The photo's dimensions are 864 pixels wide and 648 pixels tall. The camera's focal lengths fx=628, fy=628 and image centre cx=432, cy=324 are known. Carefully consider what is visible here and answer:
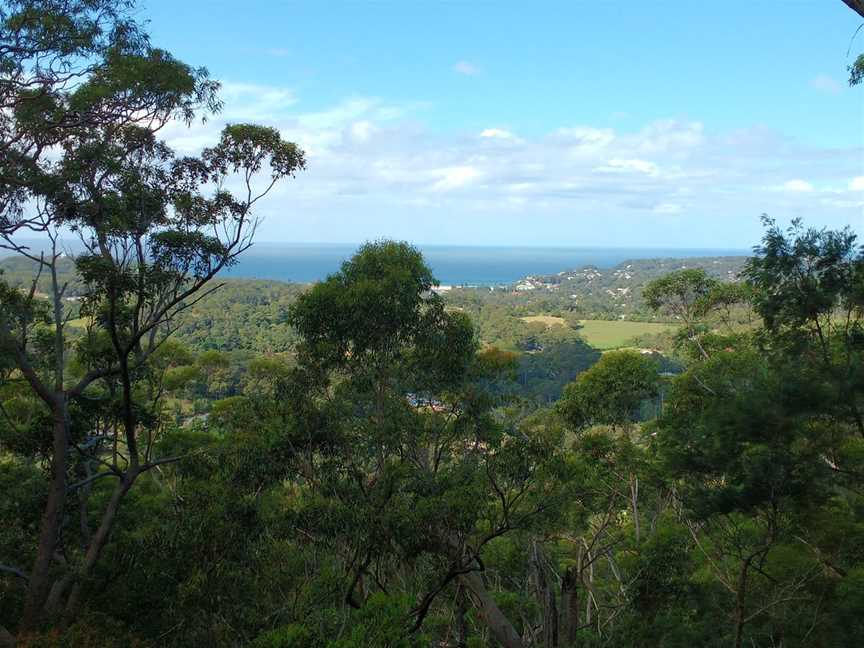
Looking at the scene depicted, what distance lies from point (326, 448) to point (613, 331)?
53.3 meters

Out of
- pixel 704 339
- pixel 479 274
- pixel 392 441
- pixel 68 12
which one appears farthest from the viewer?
pixel 479 274

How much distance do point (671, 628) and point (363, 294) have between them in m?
4.71

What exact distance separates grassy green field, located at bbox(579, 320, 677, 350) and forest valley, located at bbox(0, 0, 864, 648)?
3936cm

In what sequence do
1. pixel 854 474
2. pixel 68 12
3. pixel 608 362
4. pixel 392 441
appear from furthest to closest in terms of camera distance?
1. pixel 608 362
2. pixel 392 441
3. pixel 68 12
4. pixel 854 474

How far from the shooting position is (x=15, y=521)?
6324mm

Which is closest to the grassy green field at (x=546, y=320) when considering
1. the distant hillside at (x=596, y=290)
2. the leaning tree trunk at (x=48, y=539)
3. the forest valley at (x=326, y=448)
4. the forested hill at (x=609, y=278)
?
the distant hillside at (x=596, y=290)

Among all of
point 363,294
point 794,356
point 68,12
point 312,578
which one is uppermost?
point 68,12

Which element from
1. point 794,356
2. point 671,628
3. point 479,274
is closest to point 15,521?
point 671,628

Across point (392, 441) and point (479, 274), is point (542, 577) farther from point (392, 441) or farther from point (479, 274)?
point (479, 274)

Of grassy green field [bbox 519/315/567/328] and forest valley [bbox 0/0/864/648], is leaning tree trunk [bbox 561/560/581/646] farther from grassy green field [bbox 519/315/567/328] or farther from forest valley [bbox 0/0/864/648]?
grassy green field [bbox 519/315/567/328]

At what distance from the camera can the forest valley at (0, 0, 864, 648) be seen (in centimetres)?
487

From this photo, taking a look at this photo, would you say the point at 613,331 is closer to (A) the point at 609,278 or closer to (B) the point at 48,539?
(B) the point at 48,539

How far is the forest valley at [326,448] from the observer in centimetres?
487

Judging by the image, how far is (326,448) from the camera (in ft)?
19.4
